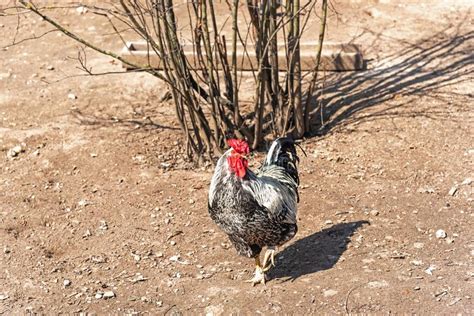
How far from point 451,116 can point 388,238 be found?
2.65 m

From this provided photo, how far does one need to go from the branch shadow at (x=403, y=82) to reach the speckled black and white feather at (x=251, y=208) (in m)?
2.87

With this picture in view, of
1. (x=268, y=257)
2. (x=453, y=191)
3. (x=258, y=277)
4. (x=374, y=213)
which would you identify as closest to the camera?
(x=258, y=277)

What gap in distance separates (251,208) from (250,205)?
0.03 m

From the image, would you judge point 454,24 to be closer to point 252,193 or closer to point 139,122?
point 139,122

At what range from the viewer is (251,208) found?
586 centimetres

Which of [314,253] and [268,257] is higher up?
[268,257]

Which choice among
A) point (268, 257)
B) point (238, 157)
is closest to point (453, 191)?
point (268, 257)

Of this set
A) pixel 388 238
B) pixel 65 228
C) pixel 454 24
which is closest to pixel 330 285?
pixel 388 238

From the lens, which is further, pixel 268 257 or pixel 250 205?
pixel 268 257

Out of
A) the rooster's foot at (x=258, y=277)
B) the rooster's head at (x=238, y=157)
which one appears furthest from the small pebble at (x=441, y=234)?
the rooster's head at (x=238, y=157)

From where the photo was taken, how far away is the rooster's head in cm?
A: 570

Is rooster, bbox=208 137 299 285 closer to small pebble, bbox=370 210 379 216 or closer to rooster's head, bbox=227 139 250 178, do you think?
rooster's head, bbox=227 139 250 178

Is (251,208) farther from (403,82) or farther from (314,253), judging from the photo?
(403,82)

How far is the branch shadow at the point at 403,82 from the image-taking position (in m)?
9.08
